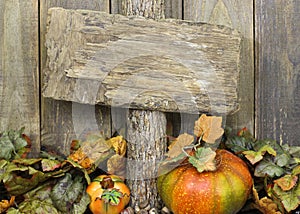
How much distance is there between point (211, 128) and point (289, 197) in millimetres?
342

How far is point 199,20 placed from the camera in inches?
76.8

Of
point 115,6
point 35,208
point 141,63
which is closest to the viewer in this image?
point 35,208

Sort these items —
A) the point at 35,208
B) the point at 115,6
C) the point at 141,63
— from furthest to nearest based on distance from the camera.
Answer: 1. the point at 115,6
2. the point at 141,63
3. the point at 35,208

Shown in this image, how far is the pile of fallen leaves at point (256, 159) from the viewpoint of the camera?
1678 millimetres

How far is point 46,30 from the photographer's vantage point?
5.90 ft

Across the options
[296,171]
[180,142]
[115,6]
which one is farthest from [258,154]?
[115,6]

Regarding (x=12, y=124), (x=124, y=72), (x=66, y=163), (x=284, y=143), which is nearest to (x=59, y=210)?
(x=66, y=163)

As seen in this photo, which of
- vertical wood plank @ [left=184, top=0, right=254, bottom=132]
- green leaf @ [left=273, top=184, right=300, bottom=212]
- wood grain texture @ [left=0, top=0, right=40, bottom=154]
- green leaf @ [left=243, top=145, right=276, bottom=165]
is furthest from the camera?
vertical wood plank @ [left=184, top=0, right=254, bottom=132]

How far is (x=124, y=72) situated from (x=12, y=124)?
45cm

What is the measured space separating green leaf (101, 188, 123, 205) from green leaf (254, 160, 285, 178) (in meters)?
0.46

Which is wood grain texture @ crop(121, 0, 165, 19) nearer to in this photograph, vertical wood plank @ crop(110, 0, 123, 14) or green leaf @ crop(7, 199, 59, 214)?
vertical wood plank @ crop(110, 0, 123, 14)

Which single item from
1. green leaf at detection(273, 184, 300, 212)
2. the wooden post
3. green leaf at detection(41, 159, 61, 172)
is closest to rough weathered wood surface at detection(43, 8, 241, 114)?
the wooden post

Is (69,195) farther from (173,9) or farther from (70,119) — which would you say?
(173,9)

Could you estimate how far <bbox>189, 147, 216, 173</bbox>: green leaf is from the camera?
66.2 inches
